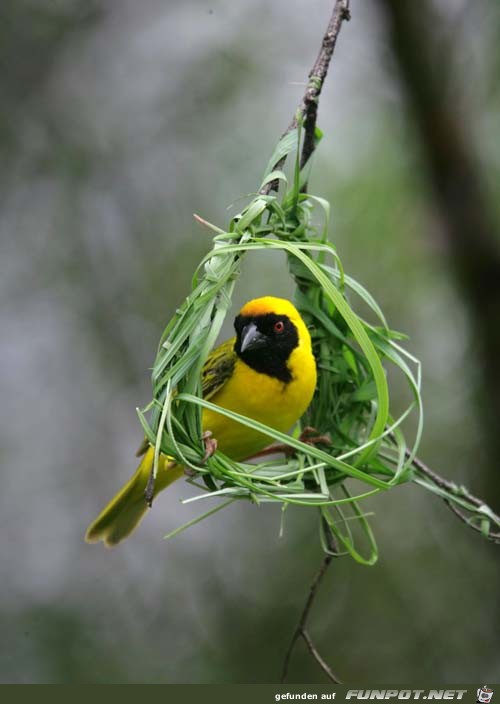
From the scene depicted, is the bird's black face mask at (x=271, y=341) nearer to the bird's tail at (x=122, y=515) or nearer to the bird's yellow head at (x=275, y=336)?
the bird's yellow head at (x=275, y=336)

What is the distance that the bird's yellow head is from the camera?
103 inches

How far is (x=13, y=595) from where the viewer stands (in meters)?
4.49

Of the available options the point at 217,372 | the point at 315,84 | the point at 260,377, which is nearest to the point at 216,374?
the point at 217,372

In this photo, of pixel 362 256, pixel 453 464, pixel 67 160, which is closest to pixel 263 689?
pixel 453 464

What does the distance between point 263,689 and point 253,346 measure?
1221 mm

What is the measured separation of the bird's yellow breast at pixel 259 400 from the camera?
102 inches

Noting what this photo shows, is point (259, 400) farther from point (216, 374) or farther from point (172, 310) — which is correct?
point (172, 310)

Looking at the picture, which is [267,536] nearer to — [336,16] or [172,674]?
[172,674]

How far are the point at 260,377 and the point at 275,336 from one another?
13 cm

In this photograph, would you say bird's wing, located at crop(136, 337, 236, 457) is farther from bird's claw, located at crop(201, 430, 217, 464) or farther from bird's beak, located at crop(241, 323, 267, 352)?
Answer: bird's claw, located at crop(201, 430, 217, 464)

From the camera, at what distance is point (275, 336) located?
262 cm

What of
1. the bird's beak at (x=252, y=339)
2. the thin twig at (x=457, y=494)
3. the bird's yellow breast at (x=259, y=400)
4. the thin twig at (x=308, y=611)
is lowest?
the thin twig at (x=308, y=611)

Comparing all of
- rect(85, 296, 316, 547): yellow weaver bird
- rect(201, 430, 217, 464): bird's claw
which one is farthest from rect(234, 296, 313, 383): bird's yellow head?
rect(201, 430, 217, 464): bird's claw

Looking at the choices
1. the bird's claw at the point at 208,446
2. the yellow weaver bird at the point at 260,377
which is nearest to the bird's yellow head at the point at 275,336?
the yellow weaver bird at the point at 260,377
